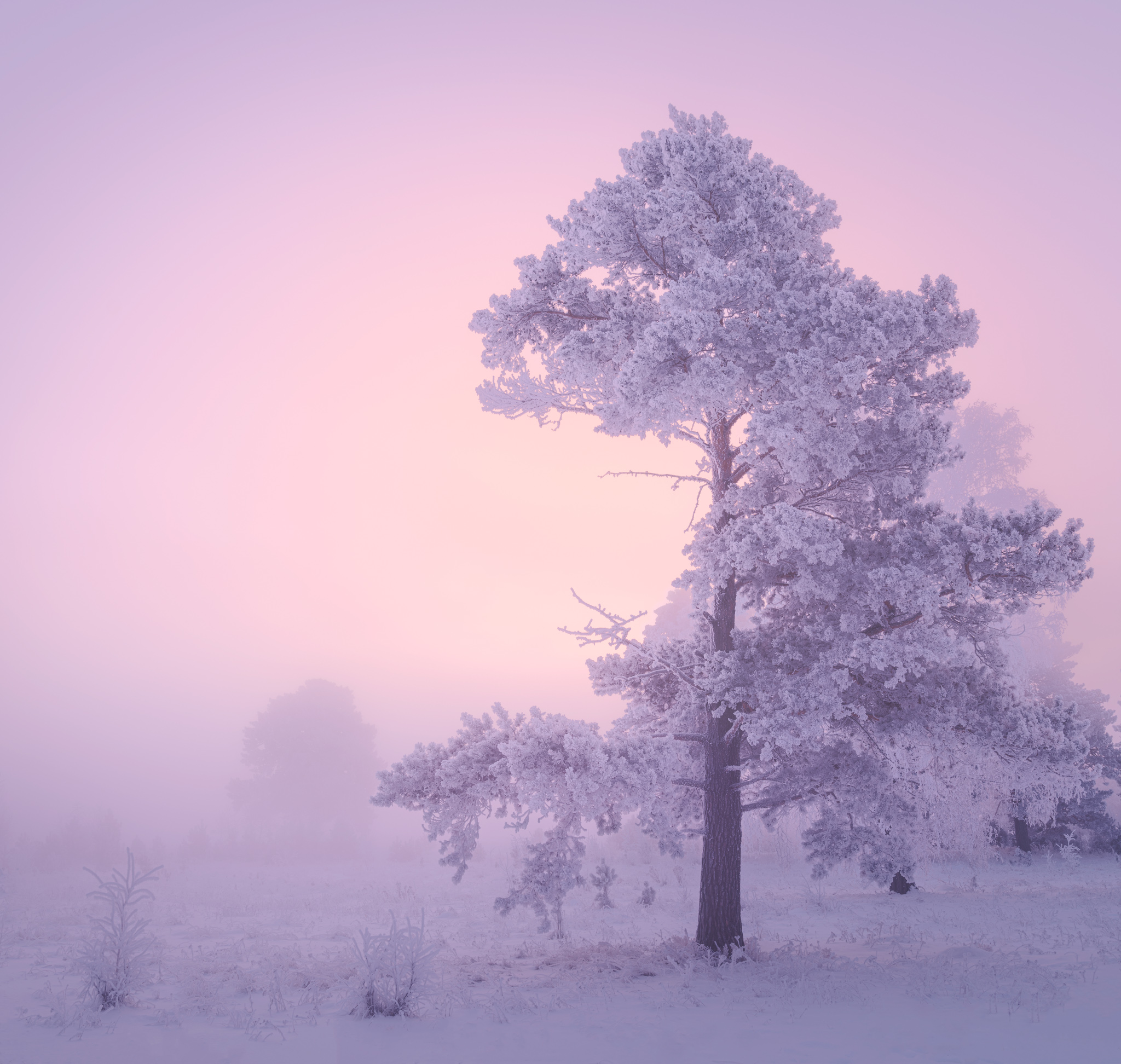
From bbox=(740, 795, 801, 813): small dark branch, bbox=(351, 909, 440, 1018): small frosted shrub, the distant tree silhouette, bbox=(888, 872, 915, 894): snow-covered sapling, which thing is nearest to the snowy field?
bbox=(351, 909, 440, 1018): small frosted shrub

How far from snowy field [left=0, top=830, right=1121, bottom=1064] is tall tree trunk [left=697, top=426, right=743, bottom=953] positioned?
22.5 inches

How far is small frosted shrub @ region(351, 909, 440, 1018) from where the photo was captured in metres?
6.93

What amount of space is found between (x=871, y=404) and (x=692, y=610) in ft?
13.0

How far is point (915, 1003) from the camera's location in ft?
23.3

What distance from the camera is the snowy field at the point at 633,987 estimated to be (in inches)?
230

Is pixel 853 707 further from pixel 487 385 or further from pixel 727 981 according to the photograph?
pixel 487 385

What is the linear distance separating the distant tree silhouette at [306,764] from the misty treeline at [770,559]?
37.9 m

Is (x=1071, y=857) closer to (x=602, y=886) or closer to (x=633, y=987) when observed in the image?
(x=602, y=886)

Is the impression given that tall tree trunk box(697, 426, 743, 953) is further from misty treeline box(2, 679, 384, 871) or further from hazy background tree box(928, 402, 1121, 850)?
misty treeline box(2, 679, 384, 871)

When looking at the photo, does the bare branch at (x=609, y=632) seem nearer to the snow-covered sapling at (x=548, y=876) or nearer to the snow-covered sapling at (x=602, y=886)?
the snow-covered sapling at (x=548, y=876)

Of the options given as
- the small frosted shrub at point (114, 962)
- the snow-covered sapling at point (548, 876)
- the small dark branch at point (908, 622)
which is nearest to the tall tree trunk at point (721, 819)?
the snow-covered sapling at point (548, 876)

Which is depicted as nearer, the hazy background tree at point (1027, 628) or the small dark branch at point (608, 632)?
the small dark branch at point (608, 632)

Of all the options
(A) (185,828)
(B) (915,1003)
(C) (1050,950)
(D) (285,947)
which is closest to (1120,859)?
(C) (1050,950)

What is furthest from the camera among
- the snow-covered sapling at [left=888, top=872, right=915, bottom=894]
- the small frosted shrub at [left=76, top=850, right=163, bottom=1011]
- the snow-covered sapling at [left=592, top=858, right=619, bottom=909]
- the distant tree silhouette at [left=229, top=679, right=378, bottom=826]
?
the distant tree silhouette at [left=229, top=679, right=378, bottom=826]
